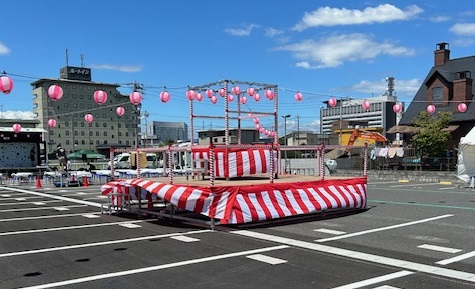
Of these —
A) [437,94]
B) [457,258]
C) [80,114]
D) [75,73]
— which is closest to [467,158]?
[437,94]

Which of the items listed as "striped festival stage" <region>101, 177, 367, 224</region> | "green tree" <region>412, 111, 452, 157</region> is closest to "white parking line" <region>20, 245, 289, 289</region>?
"striped festival stage" <region>101, 177, 367, 224</region>

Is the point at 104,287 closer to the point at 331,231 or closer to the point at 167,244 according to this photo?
the point at 167,244

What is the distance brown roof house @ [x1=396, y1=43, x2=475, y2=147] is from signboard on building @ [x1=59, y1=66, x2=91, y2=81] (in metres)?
90.5

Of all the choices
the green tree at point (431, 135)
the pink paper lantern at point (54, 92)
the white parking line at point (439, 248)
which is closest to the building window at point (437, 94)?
the green tree at point (431, 135)

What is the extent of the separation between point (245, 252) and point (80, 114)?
106m

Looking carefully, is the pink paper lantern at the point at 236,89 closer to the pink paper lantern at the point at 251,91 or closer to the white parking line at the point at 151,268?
the pink paper lantern at the point at 251,91

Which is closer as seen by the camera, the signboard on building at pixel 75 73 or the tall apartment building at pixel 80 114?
the tall apartment building at pixel 80 114

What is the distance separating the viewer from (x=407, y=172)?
28391 millimetres

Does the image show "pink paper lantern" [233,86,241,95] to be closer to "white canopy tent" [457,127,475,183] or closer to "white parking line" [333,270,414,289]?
"white canopy tent" [457,127,475,183]

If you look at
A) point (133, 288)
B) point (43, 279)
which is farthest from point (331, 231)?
point (43, 279)

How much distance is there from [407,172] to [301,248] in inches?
900

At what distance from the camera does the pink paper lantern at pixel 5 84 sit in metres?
16.5

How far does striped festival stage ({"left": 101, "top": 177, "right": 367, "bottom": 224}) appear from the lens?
1012 cm

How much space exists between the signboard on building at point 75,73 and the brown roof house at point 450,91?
90.5 m
